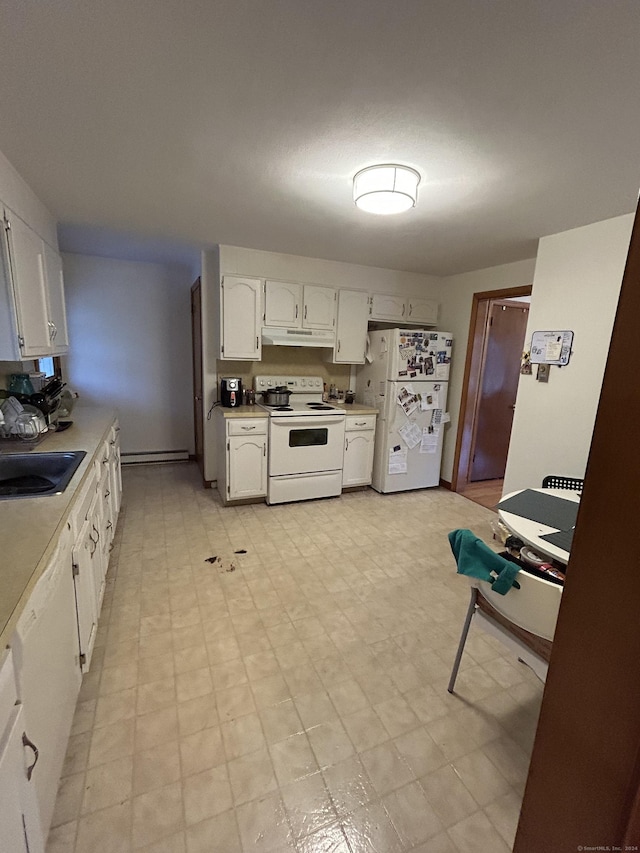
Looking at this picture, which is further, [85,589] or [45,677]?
[85,589]

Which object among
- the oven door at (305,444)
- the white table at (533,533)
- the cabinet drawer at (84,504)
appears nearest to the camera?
the white table at (533,533)

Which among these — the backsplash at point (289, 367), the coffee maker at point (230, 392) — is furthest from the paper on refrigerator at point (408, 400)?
the coffee maker at point (230, 392)

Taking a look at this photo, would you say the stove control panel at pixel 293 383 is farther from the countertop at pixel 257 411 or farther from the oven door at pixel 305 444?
Answer: the oven door at pixel 305 444

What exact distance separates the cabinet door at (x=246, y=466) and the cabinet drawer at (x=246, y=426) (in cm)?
5

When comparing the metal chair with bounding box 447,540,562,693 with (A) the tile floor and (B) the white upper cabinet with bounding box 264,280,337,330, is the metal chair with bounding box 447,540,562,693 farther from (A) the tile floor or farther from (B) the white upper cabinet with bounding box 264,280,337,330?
(B) the white upper cabinet with bounding box 264,280,337,330

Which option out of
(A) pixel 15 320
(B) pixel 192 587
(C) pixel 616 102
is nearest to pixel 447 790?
(B) pixel 192 587

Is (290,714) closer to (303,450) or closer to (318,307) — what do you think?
(303,450)

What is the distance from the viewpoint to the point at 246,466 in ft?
11.4

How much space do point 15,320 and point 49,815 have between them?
2.01 metres

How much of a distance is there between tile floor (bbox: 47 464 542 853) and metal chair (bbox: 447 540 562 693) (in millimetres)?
360

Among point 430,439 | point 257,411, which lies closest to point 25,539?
point 257,411

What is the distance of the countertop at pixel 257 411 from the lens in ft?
11.0

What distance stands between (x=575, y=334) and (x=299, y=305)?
2310 mm

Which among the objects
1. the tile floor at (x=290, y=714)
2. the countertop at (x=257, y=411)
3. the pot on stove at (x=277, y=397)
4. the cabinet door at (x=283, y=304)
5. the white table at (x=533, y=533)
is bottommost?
the tile floor at (x=290, y=714)
